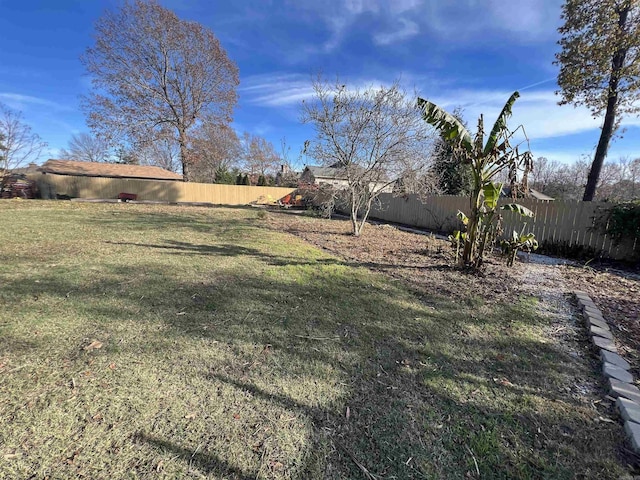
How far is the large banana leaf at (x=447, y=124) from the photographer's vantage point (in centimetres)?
495

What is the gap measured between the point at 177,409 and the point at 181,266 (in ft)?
11.8

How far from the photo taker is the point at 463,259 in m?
5.51

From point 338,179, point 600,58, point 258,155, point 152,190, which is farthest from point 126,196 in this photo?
point 600,58

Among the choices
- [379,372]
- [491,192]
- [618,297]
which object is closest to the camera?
[379,372]

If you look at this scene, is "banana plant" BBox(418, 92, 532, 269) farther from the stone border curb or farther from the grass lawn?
the stone border curb

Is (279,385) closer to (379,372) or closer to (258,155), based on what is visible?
(379,372)

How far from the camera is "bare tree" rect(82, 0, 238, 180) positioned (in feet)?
60.1

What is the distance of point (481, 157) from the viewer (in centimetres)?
491

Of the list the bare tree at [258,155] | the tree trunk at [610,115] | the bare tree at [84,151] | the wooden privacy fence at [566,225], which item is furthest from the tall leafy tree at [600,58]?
the bare tree at [84,151]

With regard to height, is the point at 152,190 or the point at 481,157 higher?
the point at 481,157

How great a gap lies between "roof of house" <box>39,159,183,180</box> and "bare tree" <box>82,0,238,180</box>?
10.00m

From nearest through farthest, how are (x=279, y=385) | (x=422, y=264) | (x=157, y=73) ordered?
(x=279, y=385)
(x=422, y=264)
(x=157, y=73)

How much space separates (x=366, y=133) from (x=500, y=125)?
4.68m

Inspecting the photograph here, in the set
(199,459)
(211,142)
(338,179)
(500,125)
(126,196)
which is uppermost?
(211,142)
